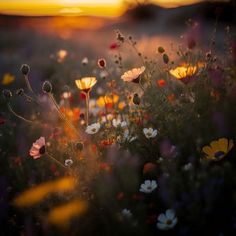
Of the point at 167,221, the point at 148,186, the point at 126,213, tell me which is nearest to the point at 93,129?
the point at 148,186

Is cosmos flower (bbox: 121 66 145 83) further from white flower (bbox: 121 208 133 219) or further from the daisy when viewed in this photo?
white flower (bbox: 121 208 133 219)

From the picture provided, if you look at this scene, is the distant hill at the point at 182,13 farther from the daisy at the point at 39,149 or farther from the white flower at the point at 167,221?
the white flower at the point at 167,221

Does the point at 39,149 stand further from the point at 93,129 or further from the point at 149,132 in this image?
the point at 149,132

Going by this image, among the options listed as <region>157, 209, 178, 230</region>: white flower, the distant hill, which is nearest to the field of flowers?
<region>157, 209, 178, 230</region>: white flower

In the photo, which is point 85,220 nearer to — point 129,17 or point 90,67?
point 90,67

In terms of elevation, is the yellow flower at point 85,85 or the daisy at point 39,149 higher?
the yellow flower at point 85,85

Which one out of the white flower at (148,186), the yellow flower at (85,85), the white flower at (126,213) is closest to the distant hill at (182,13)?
the yellow flower at (85,85)

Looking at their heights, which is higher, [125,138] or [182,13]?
[125,138]
